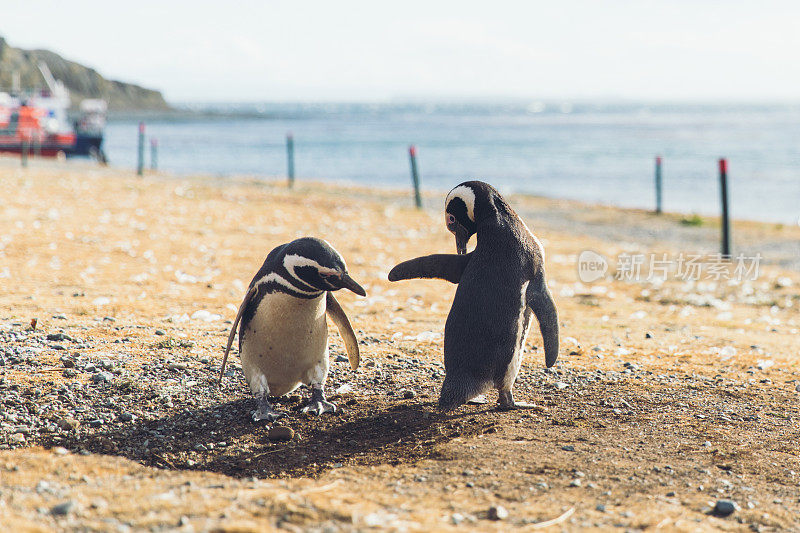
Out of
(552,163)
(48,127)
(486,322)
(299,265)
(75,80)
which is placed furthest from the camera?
(75,80)

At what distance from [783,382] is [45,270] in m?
6.75

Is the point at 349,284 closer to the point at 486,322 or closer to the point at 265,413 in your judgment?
the point at 486,322

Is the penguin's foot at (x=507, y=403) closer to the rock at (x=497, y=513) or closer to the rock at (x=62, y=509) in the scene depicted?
the rock at (x=497, y=513)

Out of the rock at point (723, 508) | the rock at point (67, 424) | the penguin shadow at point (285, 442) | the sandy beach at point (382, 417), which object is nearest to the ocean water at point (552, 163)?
the sandy beach at point (382, 417)

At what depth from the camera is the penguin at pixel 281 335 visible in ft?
14.2

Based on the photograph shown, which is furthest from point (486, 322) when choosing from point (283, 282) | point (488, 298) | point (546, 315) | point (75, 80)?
point (75, 80)

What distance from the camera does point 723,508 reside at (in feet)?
11.1

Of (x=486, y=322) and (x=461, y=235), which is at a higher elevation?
(x=461, y=235)

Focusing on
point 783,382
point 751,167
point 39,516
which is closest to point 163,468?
point 39,516

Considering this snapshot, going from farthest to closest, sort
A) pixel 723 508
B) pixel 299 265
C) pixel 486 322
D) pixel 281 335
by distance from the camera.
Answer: pixel 281 335
pixel 486 322
pixel 299 265
pixel 723 508

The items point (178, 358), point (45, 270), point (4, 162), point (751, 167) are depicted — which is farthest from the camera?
point (751, 167)

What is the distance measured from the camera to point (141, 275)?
8312 millimetres

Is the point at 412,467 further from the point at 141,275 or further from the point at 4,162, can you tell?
the point at 4,162

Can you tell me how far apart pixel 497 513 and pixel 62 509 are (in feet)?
5.14
